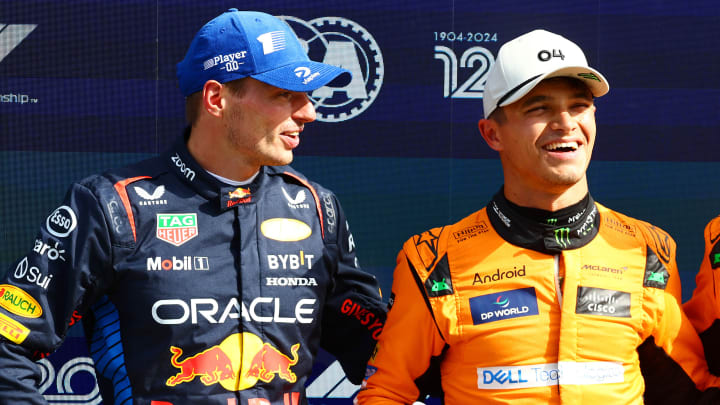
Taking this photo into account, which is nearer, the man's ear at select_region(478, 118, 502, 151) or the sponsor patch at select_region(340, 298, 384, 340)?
the man's ear at select_region(478, 118, 502, 151)

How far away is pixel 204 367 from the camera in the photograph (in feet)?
5.19

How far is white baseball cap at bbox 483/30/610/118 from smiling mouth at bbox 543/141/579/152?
0.12m

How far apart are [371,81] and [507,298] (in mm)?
1553

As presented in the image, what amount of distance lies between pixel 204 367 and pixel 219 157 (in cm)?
45

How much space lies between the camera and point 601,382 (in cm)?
155

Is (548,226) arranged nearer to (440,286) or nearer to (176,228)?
(440,286)

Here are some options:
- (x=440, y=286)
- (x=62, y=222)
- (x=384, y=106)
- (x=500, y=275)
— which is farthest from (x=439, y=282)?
(x=384, y=106)

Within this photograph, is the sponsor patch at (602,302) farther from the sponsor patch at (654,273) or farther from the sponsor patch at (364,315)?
the sponsor patch at (364,315)

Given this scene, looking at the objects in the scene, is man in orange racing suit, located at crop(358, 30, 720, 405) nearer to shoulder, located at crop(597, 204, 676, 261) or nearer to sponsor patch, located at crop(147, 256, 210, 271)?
shoulder, located at crop(597, 204, 676, 261)

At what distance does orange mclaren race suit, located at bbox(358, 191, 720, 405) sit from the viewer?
61.7 inches

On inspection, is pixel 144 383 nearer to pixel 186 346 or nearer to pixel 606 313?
pixel 186 346

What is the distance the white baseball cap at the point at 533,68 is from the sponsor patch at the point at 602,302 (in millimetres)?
413

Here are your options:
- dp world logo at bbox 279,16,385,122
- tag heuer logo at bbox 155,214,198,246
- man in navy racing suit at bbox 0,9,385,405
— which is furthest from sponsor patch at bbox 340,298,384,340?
dp world logo at bbox 279,16,385,122

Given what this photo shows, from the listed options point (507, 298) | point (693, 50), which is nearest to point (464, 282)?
point (507, 298)
